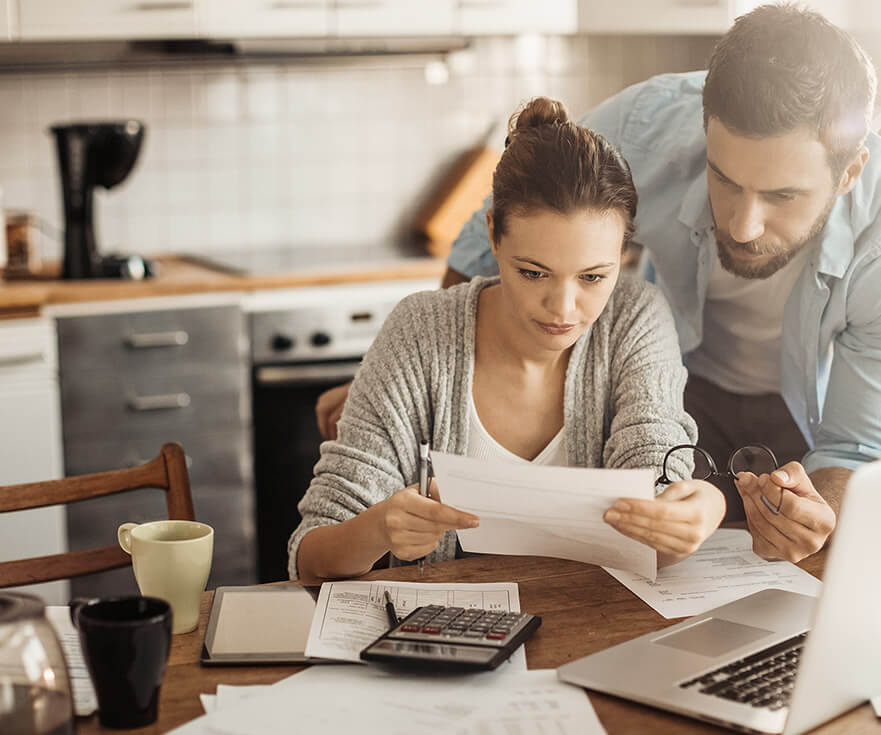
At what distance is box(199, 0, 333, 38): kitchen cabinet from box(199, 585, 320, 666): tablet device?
206 cm

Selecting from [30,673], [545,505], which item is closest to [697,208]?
[545,505]

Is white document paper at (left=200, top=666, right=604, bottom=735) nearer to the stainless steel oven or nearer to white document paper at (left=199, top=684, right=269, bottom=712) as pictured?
white document paper at (left=199, top=684, right=269, bottom=712)

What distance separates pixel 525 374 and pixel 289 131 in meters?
2.10

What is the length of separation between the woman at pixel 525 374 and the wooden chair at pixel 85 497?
191 millimetres

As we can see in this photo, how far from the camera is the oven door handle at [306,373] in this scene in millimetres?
2848

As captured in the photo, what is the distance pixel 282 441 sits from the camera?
9.61ft

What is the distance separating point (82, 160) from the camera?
277 centimetres

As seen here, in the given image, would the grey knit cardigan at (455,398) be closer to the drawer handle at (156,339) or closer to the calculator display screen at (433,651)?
the calculator display screen at (433,651)

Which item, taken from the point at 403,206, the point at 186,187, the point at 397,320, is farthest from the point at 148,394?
the point at 397,320

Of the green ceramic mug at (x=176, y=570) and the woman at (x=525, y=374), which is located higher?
the woman at (x=525, y=374)

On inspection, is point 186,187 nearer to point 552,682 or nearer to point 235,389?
point 235,389

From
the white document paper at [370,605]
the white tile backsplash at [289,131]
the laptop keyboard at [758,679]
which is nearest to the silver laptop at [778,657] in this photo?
the laptop keyboard at [758,679]

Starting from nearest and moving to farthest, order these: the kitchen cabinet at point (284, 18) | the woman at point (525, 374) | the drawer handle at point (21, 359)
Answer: the woman at point (525, 374)
the drawer handle at point (21, 359)
the kitchen cabinet at point (284, 18)

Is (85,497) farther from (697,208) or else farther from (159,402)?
(159,402)
